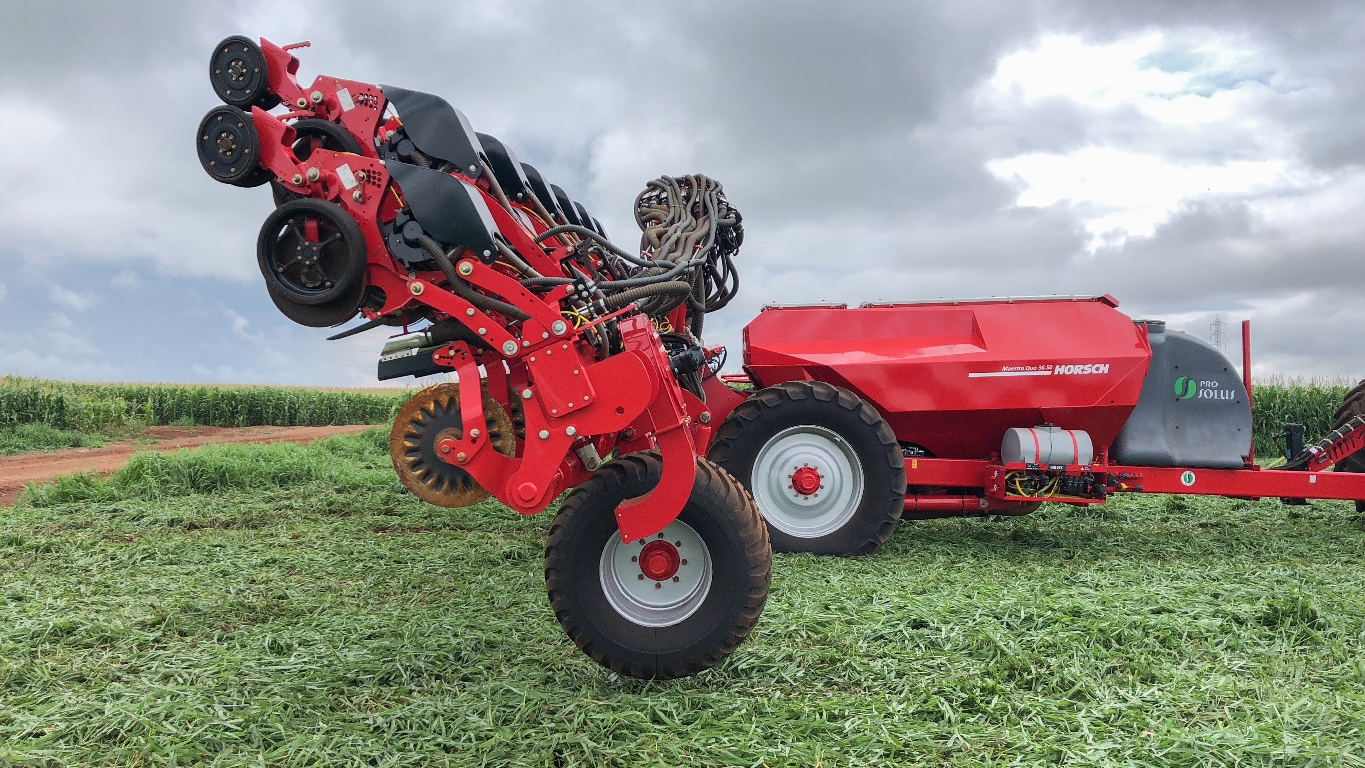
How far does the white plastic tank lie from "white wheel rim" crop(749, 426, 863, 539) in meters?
1.22

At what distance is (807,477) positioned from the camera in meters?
6.15

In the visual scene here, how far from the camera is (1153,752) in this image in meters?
2.86

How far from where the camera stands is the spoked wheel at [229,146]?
150 inches

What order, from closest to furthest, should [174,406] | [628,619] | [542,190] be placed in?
[628,619]
[542,190]
[174,406]

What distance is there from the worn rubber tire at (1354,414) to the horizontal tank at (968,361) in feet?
8.99

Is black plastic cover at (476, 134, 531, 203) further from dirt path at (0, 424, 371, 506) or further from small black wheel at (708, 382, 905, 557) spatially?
dirt path at (0, 424, 371, 506)

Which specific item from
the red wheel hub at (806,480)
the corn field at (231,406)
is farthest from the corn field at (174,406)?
the red wheel hub at (806,480)

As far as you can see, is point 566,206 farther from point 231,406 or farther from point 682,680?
point 231,406

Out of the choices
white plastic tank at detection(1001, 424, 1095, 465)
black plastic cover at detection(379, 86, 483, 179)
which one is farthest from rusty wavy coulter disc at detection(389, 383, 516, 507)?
white plastic tank at detection(1001, 424, 1095, 465)

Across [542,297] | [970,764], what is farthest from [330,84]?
[970,764]

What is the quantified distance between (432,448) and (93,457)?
1323 cm

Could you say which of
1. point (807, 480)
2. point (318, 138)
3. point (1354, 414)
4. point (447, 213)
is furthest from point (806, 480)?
point (1354, 414)

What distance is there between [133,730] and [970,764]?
291cm

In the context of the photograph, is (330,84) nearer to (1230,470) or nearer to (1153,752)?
(1153,752)
